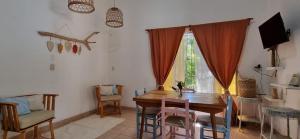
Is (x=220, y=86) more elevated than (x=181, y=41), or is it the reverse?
(x=181, y=41)

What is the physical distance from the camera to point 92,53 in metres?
4.51

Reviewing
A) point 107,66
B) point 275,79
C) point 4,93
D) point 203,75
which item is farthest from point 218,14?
point 4,93

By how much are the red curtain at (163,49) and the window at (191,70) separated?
15 centimetres

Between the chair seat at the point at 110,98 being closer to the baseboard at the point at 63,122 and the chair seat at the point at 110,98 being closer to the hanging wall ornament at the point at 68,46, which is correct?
the baseboard at the point at 63,122

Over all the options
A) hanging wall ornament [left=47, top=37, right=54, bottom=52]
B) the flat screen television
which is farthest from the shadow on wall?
the flat screen television

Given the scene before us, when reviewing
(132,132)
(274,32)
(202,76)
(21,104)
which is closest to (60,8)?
(21,104)

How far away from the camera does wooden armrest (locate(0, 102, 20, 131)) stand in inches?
89.1

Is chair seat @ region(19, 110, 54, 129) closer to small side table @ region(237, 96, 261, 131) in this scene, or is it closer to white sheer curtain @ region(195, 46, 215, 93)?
white sheer curtain @ region(195, 46, 215, 93)

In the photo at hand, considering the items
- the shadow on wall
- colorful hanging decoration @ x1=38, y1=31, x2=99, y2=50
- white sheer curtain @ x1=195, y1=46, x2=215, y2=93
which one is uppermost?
the shadow on wall

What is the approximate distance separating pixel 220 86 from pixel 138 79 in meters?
2.04

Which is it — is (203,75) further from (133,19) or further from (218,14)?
(133,19)

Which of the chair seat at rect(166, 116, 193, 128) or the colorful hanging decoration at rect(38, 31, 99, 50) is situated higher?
the colorful hanging decoration at rect(38, 31, 99, 50)

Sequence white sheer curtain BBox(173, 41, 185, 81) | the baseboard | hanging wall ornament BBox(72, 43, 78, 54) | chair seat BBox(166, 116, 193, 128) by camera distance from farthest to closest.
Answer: white sheer curtain BBox(173, 41, 185, 81)
hanging wall ornament BBox(72, 43, 78, 54)
the baseboard
chair seat BBox(166, 116, 193, 128)

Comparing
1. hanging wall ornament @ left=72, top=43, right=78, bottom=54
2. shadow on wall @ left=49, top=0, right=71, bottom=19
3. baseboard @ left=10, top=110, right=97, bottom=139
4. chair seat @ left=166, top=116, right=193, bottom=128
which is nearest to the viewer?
chair seat @ left=166, top=116, right=193, bottom=128
